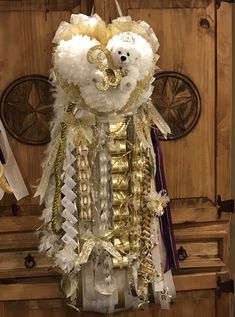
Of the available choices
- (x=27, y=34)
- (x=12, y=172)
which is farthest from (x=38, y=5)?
(x=12, y=172)

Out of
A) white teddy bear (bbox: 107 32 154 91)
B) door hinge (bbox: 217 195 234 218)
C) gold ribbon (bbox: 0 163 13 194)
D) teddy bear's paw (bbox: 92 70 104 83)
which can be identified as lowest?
door hinge (bbox: 217 195 234 218)

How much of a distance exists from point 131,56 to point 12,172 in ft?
1.60

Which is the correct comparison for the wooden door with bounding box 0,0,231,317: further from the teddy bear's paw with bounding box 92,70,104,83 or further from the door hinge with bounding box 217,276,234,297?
the teddy bear's paw with bounding box 92,70,104,83

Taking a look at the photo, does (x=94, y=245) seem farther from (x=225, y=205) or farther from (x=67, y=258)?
(x=225, y=205)

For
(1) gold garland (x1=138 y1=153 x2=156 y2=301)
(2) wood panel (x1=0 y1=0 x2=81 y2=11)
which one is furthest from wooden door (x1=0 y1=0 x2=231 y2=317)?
(1) gold garland (x1=138 y1=153 x2=156 y2=301)

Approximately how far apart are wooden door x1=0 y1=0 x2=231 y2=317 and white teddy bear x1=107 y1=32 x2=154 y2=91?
179mm

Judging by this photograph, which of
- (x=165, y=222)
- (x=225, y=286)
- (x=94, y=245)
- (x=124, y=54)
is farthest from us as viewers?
(x=225, y=286)

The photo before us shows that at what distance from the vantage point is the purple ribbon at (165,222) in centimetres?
174

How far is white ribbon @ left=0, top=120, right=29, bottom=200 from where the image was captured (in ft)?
5.69

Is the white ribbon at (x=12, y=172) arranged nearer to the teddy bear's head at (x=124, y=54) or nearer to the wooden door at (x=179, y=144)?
the wooden door at (x=179, y=144)

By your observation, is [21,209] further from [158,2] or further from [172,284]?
[158,2]

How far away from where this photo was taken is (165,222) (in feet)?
5.82

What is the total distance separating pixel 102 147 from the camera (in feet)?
5.50

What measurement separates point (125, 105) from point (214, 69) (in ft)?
1.12
